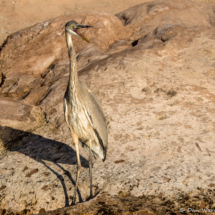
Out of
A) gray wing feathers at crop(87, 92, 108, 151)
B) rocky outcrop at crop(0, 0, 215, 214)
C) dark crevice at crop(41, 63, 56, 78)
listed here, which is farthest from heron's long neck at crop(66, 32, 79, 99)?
dark crevice at crop(41, 63, 56, 78)

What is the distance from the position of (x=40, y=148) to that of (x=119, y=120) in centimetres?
146

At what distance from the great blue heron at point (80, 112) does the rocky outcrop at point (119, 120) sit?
0.45m

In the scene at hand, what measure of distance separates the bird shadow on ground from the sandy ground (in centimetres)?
553

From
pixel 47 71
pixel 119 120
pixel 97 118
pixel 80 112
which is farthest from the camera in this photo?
pixel 47 71

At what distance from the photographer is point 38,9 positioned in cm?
1441

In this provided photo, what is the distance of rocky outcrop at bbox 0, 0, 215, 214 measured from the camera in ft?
9.65

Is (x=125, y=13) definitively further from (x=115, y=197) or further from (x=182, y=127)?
(x=115, y=197)

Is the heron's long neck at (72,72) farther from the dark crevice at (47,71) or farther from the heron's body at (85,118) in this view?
the dark crevice at (47,71)

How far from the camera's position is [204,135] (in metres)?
3.99

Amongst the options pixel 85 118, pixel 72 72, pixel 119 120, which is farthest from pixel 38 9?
pixel 85 118

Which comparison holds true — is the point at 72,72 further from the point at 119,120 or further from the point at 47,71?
the point at 47,71

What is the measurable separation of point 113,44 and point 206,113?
431 cm

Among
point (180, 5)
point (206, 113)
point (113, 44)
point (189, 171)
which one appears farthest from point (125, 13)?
point (189, 171)

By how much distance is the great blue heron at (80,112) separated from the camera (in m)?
2.88
